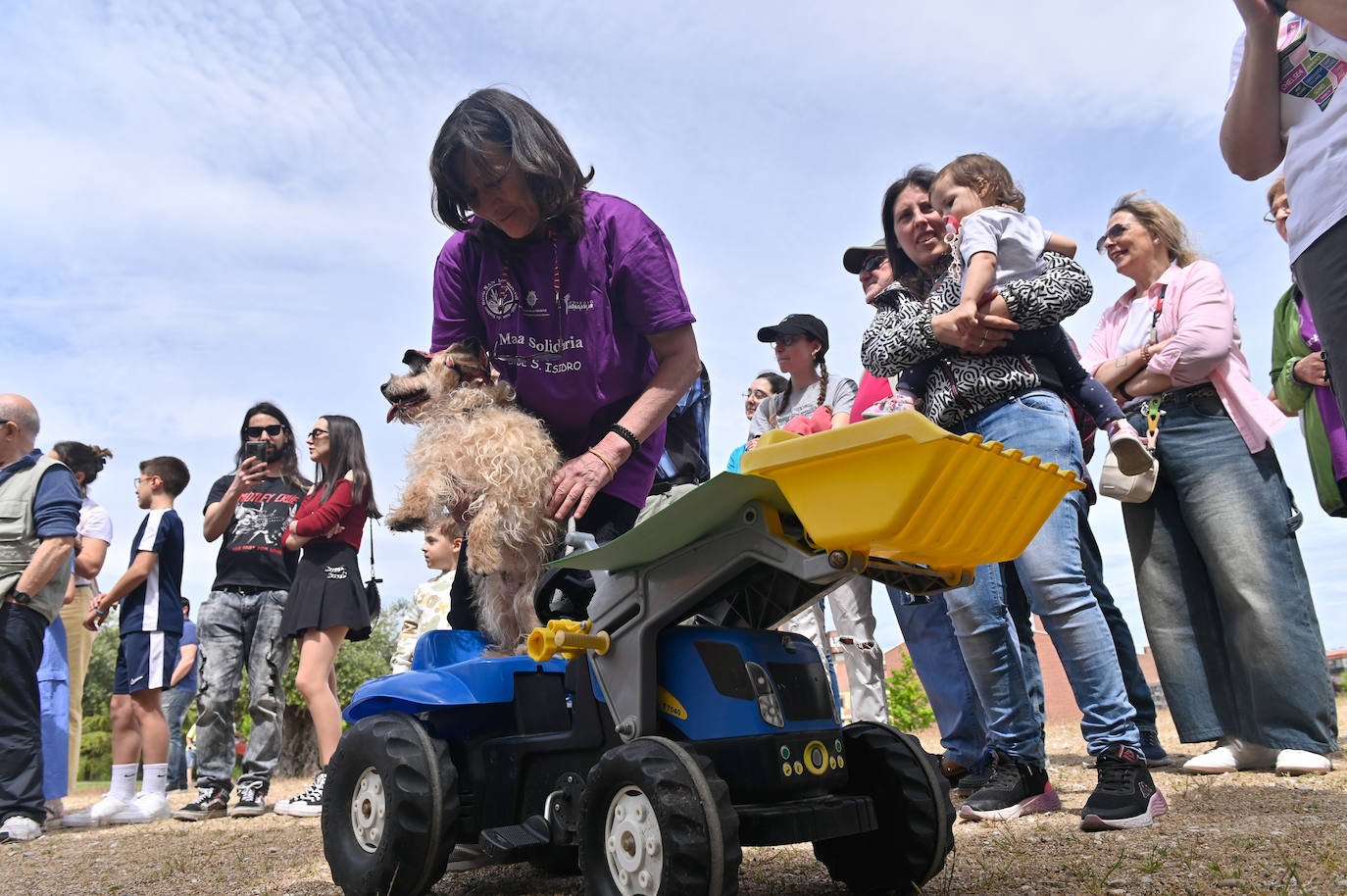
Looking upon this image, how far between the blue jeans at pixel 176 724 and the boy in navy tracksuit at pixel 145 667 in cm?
319

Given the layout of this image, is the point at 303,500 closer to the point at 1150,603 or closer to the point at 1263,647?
the point at 1150,603

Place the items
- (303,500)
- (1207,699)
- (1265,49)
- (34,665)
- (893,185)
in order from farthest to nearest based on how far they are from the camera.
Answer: (303,500), (34,665), (1207,699), (893,185), (1265,49)

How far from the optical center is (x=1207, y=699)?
4.65 meters

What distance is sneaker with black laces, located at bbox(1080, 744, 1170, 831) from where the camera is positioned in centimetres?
301

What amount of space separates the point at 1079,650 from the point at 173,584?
578 cm

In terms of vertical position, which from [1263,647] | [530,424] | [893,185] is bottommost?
[1263,647]

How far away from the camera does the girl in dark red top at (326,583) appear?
5684 mm

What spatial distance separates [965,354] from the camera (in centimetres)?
359

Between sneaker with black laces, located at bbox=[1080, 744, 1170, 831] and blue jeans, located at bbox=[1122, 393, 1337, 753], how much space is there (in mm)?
1549

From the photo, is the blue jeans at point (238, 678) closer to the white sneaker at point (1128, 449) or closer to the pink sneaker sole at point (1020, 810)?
the pink sneaker sole at point (1020, 810)

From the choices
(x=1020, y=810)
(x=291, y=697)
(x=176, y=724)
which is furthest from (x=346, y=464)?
(x=291, y=697)

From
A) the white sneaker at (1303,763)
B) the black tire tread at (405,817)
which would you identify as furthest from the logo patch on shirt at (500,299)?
the white sneaker at (1303,763)

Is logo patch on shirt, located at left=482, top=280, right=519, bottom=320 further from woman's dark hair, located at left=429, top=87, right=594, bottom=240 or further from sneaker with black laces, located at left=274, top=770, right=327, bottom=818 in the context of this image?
sneaker with black laces, located at left=274, top=770, right=327, bottom=818

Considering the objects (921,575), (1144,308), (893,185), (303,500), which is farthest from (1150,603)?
(303,500)
